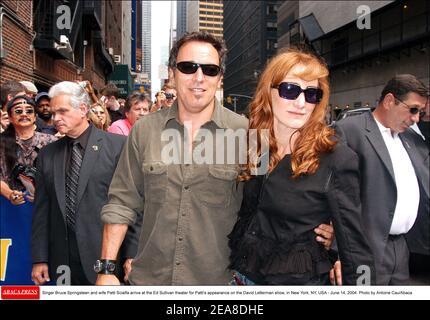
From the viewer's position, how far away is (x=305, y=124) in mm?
1970

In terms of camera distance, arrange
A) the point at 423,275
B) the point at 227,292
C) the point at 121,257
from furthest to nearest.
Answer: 1. the point at 423,275
2. the point at 121,257
3. the point at 227,292

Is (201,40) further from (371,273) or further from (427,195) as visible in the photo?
(427,195)

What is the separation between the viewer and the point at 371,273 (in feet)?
5.79

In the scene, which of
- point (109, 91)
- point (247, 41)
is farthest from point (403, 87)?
point (247, 41)

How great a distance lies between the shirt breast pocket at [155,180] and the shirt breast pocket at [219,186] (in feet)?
0.64

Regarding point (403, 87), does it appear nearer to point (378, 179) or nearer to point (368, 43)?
point (378, 179)

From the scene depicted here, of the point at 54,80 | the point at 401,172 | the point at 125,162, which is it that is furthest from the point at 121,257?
the point at 54,80


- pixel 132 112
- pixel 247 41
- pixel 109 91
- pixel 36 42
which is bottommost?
pixel 132 112

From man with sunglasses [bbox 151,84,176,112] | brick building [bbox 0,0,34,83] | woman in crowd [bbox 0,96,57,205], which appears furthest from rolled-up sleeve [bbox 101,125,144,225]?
brick building [bbox 0,0,34,83]

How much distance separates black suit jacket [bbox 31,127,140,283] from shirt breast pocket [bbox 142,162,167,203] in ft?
2.74

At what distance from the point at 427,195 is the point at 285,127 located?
137cm

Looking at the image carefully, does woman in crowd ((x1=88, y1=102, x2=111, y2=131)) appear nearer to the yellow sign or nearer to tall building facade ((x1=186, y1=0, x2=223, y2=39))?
the yellow sign

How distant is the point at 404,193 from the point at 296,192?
1275mm

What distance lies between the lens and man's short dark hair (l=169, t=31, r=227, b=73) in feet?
6.90
